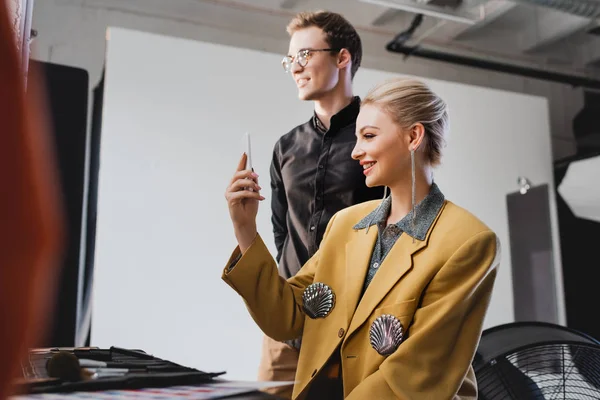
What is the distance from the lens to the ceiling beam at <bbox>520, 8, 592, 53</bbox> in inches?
171

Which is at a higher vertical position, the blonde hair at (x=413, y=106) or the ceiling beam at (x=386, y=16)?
the ceiling beam at (x=386, y=16)

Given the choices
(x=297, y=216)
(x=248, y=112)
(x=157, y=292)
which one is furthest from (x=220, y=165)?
(x=297, y=216)

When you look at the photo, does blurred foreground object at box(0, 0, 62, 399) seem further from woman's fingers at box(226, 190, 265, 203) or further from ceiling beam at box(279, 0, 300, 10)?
ceiling beam at box(279, 0, 300, 10)

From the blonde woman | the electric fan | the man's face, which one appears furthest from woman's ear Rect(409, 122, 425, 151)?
the electric fan

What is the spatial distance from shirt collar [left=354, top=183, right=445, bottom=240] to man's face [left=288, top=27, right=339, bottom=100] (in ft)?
1.50

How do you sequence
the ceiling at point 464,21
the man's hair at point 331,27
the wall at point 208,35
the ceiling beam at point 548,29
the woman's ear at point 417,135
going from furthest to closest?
the ceiling beam at point 548,29
the ceiling at point 464,21
the wall at point 208,35
the man's hair at point 331,27
the woman's ear at point 417,135

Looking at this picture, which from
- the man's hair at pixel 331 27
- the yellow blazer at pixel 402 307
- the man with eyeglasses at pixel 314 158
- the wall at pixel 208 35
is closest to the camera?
the yellow blazer at pixel 402 307

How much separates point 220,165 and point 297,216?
126 centimetres

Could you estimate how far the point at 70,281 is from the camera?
92.6 inches

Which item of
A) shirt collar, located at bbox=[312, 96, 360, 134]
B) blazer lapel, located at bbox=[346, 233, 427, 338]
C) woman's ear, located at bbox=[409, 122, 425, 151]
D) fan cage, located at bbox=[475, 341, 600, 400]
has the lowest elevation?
fan cage, located at bbox=[475, 341, 600, 400]

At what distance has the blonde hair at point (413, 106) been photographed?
1388 mm

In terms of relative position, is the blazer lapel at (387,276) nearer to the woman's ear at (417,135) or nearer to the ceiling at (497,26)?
the woman's ear at (417,135)

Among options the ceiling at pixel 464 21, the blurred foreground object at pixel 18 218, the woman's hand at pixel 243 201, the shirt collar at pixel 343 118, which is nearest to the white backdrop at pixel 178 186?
the ceiling at pixel 464 21

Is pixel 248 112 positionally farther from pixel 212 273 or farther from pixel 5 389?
pixel 5 389
